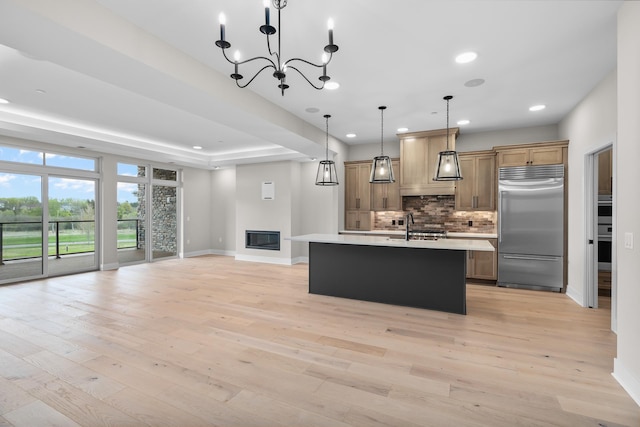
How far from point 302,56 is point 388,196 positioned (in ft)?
13.1

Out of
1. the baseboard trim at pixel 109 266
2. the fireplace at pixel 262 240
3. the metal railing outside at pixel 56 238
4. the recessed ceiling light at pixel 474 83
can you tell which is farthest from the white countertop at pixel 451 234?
the metal railing outside at pixel 56 238

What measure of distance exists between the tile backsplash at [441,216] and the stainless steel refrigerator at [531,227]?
74 centimetres

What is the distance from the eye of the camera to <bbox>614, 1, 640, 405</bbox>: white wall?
2084mm

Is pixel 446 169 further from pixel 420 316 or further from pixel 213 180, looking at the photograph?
pixel 213 180

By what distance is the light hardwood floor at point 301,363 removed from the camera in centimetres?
196

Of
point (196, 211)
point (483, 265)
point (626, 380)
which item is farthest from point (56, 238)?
point (626, 380)

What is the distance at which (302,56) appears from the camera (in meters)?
3.05

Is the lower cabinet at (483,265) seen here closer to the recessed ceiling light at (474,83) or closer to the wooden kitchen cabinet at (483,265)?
the wooden kitchen cabinet at (483,265)

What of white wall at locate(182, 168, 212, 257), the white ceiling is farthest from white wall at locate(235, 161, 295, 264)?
the white ceiling

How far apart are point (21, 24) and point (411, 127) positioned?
513cm

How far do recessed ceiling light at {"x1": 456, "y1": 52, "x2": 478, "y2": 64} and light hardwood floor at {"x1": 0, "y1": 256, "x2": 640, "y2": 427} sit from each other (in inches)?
112

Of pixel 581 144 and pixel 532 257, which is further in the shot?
pixel 532 257

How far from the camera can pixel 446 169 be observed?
3908 millimetres

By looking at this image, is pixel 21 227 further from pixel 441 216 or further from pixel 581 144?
pixel 581 144
